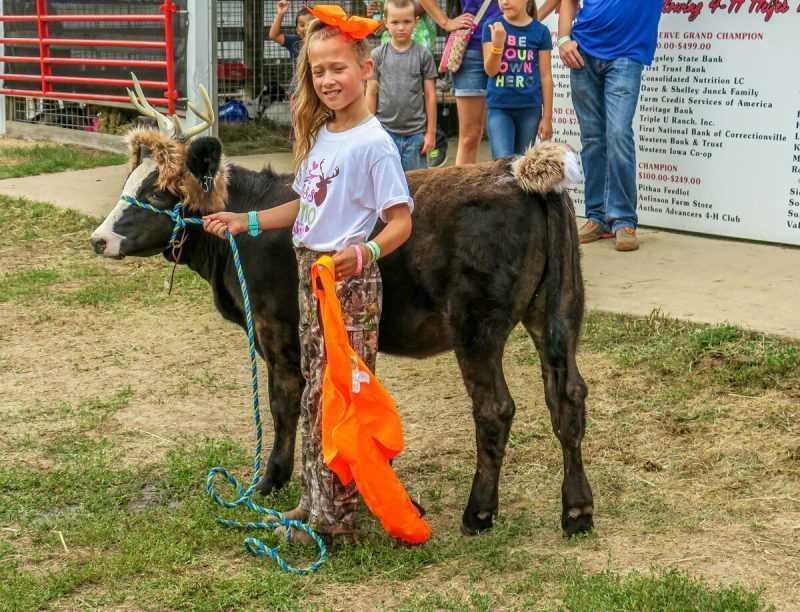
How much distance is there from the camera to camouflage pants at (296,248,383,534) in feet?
14.2

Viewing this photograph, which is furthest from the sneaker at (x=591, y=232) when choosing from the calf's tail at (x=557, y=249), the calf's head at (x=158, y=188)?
the calf's head at (x=158, y=188)

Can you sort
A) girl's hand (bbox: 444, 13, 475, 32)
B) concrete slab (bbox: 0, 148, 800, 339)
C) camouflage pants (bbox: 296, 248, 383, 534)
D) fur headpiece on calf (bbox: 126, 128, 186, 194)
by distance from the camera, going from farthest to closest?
1. girl's hand (bbox: 444, 13, 475, 32)
2. concrete slab (bbox: 0, 148, 800, 339)
3. fur headpiece on calf (bbox: 126, 128, 186, 194)
4. camouflage pants (bbox: 296, 248, 383, 534)

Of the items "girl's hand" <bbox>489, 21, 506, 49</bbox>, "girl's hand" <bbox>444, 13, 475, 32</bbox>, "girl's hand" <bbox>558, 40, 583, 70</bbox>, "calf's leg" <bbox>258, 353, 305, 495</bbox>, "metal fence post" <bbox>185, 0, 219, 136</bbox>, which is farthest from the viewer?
"metal fence post" <bbox>185, 0, 219, 136</bbox>

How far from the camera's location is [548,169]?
14.4 ft

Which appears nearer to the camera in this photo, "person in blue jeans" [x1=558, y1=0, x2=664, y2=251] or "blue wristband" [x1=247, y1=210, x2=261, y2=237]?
"blue wristband" [x1=247, y1=210, x2=261, y2=237]

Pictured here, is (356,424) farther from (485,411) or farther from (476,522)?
(476,522)

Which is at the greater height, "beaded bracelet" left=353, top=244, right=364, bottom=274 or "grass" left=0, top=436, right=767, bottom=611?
"beaded bracelet" left=353, top=244, right=364, bottom=274

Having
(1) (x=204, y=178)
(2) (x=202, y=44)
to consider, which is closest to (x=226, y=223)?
(1) (x=204, y=178)

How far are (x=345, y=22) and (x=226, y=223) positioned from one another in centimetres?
91

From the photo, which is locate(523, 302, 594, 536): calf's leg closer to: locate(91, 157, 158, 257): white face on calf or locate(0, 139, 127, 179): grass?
locate(91, 157, 158, 257): white face on calf

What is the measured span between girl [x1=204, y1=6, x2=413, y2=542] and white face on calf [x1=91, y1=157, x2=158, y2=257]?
0.76m

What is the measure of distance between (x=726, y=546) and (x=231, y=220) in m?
2.33

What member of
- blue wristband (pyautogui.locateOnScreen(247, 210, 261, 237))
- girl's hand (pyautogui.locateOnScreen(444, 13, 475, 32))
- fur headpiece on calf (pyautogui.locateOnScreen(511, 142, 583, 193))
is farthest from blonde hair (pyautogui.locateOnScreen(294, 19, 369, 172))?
girl's hand (pyautogui.locateOnScreen(444, 13, 475, 32))

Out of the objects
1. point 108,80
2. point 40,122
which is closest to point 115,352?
point 108,80
